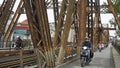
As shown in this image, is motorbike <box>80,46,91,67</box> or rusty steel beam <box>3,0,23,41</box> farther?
rusty steel beam <box>3,0,23,41</box>

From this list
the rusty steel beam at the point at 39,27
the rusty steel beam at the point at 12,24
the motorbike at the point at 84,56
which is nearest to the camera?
the rusty steel beam at the point at 39,27

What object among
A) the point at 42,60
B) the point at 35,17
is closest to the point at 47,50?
the point at 42,60

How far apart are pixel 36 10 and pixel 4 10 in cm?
655

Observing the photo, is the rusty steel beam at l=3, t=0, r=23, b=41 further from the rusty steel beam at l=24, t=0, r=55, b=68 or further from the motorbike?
the rusty steel beam at l=24, t=0, r=55, b=68

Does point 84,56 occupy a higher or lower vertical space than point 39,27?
lower

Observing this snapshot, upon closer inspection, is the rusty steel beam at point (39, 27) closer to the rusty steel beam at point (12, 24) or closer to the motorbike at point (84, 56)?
the motorbike at point (84, 56)

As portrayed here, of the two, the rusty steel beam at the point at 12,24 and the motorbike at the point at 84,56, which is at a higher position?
the rusty steel beam at the point at 12,24

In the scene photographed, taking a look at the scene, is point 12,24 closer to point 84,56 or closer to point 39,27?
point 84,56

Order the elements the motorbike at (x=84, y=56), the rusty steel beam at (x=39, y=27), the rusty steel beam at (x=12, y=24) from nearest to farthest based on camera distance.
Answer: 1. the rusty steel beam at (x=39, y=27)
2. the motorbike at (x=84, y=56)
3. the rusty steel beam at (x=12, y=24)

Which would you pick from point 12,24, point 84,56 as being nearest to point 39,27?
point 84,56

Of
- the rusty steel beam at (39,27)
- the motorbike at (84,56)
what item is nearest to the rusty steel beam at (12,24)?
the motorbike at (84,56)

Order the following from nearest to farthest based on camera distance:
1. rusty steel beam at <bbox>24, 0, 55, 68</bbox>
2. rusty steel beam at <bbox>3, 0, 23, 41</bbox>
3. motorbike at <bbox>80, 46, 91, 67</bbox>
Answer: rusty steel beam at <bbox>24, 0, 55, 68</bbox> < motorbike at <bbox>80, 46, 91, 67</bbox> < rusty steel beam at <bbox>3, 0, 23, 41</bbox>

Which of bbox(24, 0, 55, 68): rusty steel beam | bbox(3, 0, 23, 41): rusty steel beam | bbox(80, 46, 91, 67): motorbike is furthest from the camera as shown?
bbox(3, 0, 23, 41): rusty steel beam

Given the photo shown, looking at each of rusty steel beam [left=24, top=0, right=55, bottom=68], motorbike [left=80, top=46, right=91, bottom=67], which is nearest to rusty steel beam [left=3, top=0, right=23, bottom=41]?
motorbike [left=80, top=46, right=91, bottom=67]
